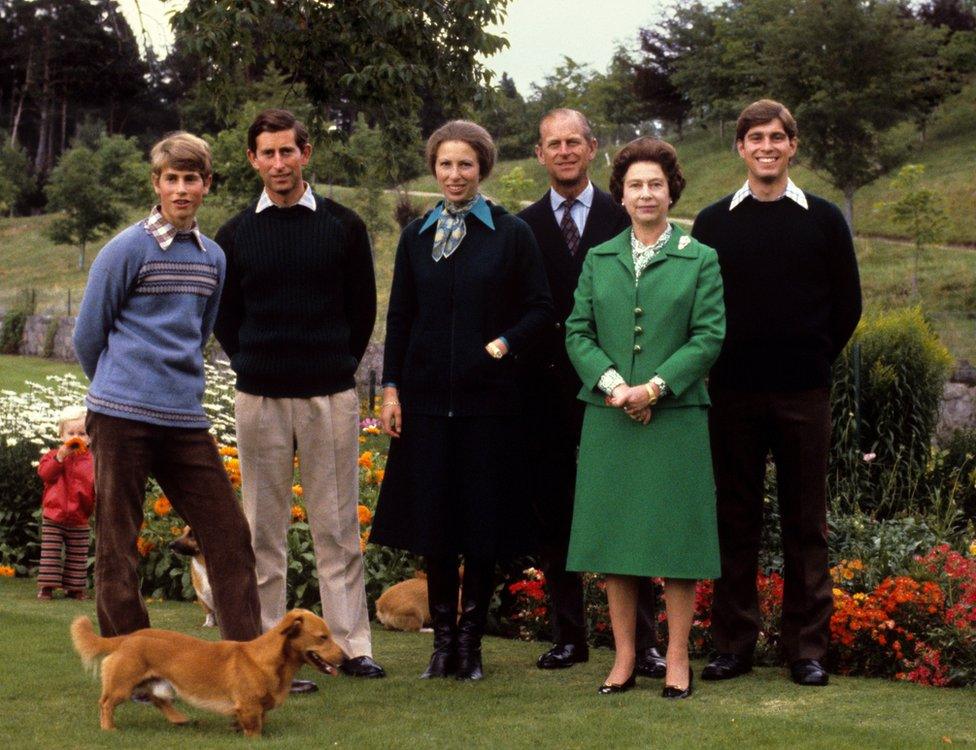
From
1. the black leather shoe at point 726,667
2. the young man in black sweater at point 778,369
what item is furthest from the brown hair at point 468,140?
the black leather shoe at point 726,667

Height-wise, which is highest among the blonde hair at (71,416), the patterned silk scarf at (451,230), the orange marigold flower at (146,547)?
the patterned silk scarf at (451,230)

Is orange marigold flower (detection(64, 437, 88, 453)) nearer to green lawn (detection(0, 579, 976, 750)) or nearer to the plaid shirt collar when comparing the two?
green lawn (detection(0, 579, 976, 750))

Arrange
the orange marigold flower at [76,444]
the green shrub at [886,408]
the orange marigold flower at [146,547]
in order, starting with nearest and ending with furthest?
the orange marigold flower at [146,547] → the orange marigold flower at [76,444] → the green shrub at [886,408]

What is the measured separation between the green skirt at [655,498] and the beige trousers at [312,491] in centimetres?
106

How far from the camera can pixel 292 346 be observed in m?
5.58

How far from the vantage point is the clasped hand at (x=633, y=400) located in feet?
17.0

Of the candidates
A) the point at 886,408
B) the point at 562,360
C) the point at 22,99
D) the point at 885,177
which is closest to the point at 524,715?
the point at 562,360

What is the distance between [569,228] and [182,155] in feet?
5.75

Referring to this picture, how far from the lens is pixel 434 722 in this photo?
5.02m

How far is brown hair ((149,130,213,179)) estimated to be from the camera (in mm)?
4957

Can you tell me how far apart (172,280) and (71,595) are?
4337 mm

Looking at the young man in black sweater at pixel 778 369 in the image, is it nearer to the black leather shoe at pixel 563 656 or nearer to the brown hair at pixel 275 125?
the black leather shoe at pixel 563 656

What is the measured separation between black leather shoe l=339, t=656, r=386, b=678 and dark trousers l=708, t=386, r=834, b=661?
142 centimetres

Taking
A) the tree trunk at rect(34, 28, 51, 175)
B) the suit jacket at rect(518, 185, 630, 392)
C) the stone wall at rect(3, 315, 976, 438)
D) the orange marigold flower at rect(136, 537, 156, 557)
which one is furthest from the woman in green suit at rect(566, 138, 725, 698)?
the tree trunk at rect(34, 28, 51, 175)
